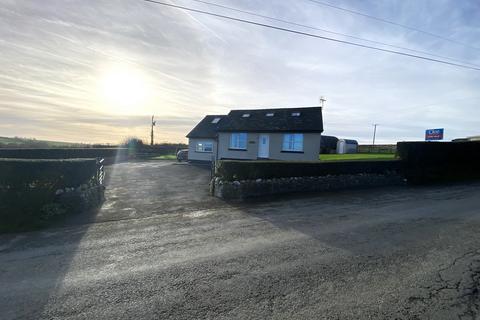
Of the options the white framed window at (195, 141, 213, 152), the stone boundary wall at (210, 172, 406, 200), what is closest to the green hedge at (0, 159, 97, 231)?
the stone boundary wall at (210, 172, 406, 200)

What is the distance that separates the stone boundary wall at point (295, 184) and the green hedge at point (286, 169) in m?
0.22

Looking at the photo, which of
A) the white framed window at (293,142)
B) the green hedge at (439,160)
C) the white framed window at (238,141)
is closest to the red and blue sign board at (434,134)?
the green hedge at (439,160)

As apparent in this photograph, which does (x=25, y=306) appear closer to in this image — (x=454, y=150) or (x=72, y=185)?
(x=72, y=185)

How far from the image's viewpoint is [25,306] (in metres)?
3.52

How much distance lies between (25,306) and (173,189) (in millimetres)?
9589

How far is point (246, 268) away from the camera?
4.70 metres

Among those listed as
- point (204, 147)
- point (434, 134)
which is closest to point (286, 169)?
point (204, 147)

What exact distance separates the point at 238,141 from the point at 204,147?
5.02 metres

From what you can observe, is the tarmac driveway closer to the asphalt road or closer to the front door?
the asphalt road

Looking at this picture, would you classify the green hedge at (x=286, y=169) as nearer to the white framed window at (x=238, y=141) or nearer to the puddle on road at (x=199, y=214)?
the puddle on road at (x=199, y=214)

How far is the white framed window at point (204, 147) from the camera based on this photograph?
27.9 m

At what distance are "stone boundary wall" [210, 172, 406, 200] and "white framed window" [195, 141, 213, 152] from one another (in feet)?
52.4

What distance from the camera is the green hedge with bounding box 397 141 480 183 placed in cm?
1684

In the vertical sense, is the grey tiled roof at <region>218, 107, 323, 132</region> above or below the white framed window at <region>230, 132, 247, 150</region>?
above
